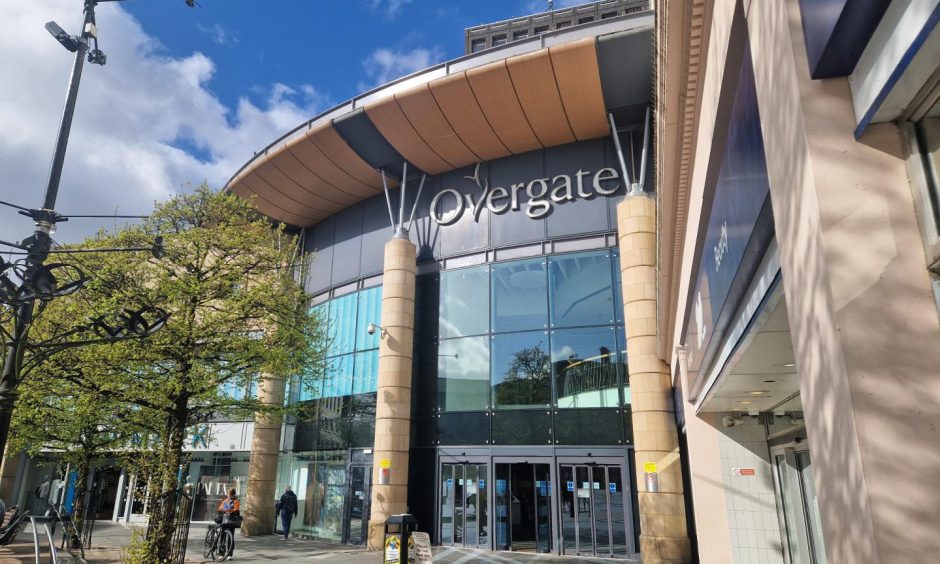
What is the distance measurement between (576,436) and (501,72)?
34.7ft

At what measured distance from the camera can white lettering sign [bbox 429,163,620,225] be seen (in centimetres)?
1881

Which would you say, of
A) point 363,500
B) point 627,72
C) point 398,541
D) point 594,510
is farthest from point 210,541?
point 627,72

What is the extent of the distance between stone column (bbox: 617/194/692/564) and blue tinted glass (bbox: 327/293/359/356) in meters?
10.2

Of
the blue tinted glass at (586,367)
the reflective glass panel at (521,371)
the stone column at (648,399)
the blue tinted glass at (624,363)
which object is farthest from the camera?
the reflective glass panel at (521,371)

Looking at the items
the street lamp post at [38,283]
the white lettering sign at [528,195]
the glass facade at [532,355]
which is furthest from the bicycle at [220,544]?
the white lettering sign at [528,195]

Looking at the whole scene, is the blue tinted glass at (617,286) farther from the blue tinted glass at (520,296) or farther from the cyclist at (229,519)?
the cyclist at (229,519)

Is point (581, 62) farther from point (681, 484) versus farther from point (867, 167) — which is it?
point (867, 167)

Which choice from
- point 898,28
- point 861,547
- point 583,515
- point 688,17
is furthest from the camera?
point 583,515

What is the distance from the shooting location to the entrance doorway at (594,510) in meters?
15.7

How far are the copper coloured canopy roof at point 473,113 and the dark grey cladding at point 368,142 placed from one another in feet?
0.11

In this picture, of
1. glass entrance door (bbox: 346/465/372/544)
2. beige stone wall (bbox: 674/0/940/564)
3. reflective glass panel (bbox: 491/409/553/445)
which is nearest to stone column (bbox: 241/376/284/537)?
glass entrance door (bbox: 346/465/372/544)

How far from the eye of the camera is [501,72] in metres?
17.1

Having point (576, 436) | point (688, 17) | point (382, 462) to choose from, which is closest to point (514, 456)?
point (576, 436)

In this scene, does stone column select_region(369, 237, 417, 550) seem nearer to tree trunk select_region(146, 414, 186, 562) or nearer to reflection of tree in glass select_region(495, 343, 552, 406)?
reflection of tree in glass select_region(495, 343, 552, 406)
